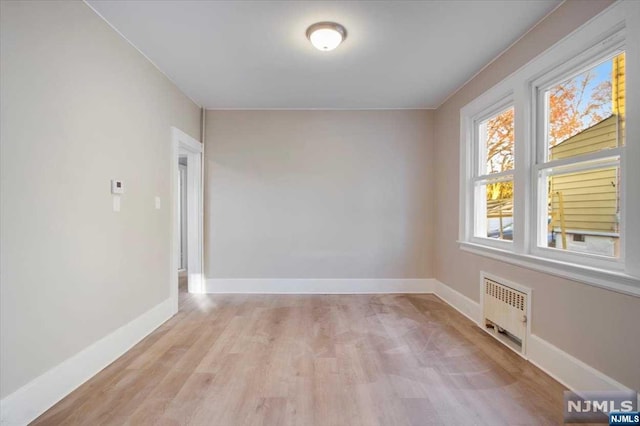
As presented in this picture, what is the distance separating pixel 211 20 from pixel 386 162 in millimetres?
2744

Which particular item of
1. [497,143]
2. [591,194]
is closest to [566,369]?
[591,194]

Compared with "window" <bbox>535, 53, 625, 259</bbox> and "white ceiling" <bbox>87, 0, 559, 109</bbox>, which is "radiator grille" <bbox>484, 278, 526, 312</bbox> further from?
"white ceiling" <bbox>87, 0, 559, 109</bbox>

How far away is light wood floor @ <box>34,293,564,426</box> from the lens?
167cm

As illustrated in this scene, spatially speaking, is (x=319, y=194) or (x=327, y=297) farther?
(x=319, y=194)

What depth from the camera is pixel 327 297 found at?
13.0 feet

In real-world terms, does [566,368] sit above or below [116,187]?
below

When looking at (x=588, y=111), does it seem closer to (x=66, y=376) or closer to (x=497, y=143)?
(x=497, y=143)

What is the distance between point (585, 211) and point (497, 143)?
46.7 inches

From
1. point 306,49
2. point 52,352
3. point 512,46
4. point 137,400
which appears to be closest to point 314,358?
point 137,400

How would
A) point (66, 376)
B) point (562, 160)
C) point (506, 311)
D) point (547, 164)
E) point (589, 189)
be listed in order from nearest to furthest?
point (66, 376) → point (589, 189) → point (562, 160) → point (547, 164) → point (506, 311)

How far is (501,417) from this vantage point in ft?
5.40

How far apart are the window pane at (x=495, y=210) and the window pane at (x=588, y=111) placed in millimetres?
600

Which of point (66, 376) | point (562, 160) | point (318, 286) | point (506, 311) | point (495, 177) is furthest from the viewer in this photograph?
point (318, 286)

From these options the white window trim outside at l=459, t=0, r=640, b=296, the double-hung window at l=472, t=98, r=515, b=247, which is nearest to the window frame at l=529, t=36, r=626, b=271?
the white window trim outside at l=459, t=0, r=640, b=296
